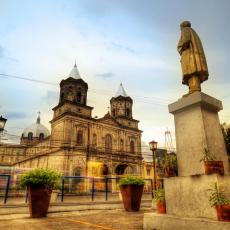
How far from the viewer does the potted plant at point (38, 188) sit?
20.8 feet

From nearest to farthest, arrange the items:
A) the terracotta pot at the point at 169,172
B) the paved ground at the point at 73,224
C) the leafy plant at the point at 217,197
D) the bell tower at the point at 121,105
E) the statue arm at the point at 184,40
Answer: the leafy plant at the point at 217,197 → the terracotta pot at the point at 169,172 → the paved ground at the point at 73,224 → the statue arm at the point at 184,40 → the bell tower at the point at 121,105

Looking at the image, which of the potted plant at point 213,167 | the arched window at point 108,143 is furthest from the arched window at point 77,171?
the potted plant at point 213,167

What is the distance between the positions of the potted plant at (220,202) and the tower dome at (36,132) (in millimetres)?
62081

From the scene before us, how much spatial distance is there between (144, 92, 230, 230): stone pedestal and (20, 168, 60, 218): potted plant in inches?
130

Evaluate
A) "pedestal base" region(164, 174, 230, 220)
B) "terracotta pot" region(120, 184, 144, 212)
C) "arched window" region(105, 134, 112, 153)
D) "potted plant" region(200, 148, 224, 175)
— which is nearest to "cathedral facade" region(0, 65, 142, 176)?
"arched window" region(105, 134, 112, 153)

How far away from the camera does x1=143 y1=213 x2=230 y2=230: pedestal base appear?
10.8 ft

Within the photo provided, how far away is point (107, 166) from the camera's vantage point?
120 feet

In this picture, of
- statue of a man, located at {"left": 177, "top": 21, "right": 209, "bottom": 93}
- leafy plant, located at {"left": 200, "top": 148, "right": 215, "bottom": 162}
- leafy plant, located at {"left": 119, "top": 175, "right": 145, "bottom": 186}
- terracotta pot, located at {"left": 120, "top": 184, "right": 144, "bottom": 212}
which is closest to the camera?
leafy plant, located at {"left": 200, "top": 148, "right": 215, "bottom": 162}

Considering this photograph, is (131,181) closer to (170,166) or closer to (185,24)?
(170,166)

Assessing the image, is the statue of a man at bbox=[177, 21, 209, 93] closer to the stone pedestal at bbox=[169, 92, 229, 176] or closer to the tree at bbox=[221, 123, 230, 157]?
the stone pedestal at bbox=[169, 92, 229, 176]

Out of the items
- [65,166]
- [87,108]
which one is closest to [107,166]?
[65,166]

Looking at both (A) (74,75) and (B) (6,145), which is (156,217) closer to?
(A) (74,75)

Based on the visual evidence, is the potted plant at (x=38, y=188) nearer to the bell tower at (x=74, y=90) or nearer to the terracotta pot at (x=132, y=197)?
the terracotta pot at (x=132, y=197)

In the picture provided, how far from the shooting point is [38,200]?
20.8ft
